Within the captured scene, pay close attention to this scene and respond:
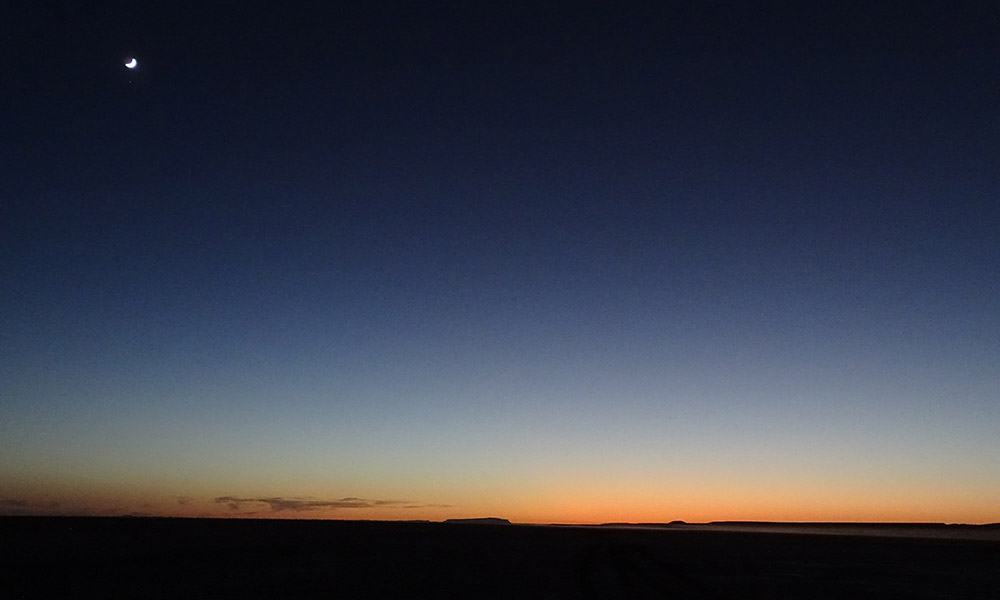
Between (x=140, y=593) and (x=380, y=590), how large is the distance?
6.02 m

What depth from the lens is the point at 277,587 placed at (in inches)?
744

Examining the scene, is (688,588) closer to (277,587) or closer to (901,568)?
(277,587)

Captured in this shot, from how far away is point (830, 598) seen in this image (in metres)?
18.6

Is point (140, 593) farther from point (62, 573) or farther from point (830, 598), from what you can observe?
point (830, 598)

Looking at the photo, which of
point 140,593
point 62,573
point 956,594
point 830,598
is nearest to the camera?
point 140,593

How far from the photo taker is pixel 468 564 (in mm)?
28438

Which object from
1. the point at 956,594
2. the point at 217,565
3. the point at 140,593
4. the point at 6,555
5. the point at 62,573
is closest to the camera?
the point at 140,593

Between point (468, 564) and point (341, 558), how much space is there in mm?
5962

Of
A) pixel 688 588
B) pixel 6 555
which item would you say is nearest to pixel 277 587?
pixel 688 588

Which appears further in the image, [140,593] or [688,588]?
[688,588]

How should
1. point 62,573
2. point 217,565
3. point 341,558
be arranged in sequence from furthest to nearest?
point 341,558 < point 217,565 < point 62,573

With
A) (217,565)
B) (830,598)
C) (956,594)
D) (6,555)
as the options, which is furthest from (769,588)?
(6,555)

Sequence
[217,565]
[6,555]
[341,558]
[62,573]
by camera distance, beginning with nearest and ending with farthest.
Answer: [62,573], [217,565], [6,555], [341,558]

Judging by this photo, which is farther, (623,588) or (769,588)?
(769,588)
